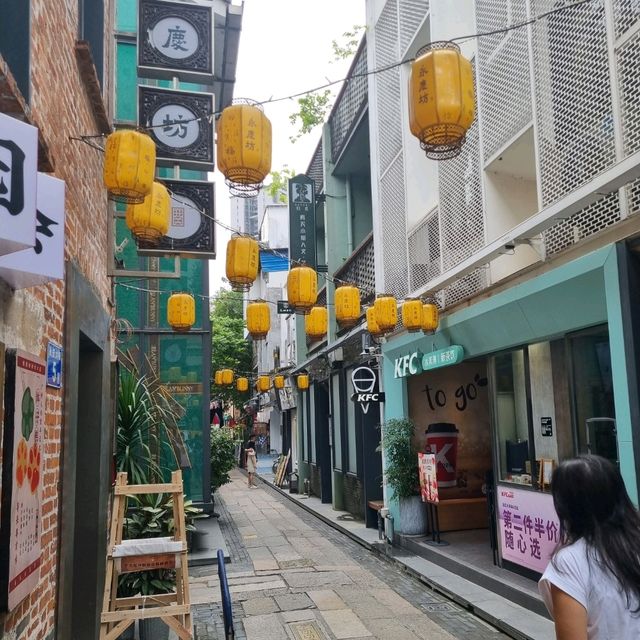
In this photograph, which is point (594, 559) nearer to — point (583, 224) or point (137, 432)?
point (583, 224)

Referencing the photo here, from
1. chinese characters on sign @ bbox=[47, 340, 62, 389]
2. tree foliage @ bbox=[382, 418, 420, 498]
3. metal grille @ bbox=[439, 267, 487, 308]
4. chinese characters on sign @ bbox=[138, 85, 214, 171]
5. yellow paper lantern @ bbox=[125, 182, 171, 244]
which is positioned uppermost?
chinese characters on sign @ bbox=[138, 85, 214, 171]

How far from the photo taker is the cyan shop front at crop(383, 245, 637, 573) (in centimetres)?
645

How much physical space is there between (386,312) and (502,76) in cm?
385

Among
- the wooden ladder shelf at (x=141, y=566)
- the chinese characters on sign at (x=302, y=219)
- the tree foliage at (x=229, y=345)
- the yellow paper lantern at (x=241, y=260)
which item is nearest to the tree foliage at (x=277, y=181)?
the chinese characters on sign at (x=302, y=219)

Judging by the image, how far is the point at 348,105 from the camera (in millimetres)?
16625

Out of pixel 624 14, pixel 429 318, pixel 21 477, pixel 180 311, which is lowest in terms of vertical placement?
pixel 21 477

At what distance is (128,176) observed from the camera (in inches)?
211

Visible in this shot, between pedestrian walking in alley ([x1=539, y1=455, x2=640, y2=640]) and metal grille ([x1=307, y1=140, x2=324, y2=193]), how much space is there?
1738cm

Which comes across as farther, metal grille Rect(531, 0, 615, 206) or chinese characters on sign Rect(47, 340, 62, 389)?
metal grille Rect(531, 0, 615, 206)

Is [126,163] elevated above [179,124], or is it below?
below

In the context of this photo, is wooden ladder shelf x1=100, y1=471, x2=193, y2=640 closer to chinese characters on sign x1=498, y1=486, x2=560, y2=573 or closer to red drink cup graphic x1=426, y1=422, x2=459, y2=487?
chinese characters on sign x1=498, y1=486, x2=560, y2=573

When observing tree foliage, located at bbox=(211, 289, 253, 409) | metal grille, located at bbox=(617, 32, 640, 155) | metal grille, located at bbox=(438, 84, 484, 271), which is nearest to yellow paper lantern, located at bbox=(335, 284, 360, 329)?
metal grille, located at bbox=(438, 84, 484, 271)

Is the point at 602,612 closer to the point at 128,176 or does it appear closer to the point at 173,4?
the point at 128,176

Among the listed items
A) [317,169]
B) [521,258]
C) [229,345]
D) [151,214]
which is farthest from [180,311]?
[229,345]
